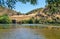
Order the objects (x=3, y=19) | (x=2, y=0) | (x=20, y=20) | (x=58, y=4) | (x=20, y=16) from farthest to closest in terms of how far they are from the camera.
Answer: (x=20, y=16) → (x=20, y=20) → (x=3, y=19) → (x=58, y=4) → (x=2, y=0)

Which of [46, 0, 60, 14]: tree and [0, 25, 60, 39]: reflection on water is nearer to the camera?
[46, 0, 60, 14]: tree

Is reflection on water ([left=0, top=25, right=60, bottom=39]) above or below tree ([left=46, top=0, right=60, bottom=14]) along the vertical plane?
below

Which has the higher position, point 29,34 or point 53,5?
point 53,5

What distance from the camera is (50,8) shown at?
11.0 meters

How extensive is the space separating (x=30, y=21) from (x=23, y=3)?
122 m

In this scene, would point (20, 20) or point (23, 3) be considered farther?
point (20, 20)

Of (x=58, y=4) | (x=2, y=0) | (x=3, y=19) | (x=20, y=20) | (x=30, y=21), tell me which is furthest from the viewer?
(x=20, y=20)

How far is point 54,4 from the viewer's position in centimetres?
1049

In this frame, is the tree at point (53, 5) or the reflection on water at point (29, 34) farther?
the reflection on water at point (29, 34)

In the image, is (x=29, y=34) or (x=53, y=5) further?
(x=29, y=34)

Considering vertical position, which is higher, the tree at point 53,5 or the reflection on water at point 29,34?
the tree at point 53,5

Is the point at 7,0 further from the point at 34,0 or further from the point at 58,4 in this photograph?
the point at 58,4

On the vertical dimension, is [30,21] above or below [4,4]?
below

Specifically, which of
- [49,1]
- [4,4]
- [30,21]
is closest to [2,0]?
[4,4]
